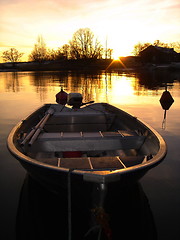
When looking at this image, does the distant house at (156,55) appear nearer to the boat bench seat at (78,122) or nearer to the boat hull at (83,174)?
the boat bench seat at (78,122)

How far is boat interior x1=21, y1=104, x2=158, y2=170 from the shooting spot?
439 centimetres

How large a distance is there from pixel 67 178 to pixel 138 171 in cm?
111

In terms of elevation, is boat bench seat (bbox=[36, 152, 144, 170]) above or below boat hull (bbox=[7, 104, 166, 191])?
below

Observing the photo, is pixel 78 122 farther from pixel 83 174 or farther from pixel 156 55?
pixel 156 55

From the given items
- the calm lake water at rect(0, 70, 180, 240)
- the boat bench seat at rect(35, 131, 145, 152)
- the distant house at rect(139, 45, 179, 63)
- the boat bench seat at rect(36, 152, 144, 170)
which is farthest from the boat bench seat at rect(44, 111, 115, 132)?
the distant house at rect(139, 45, 179, 63)

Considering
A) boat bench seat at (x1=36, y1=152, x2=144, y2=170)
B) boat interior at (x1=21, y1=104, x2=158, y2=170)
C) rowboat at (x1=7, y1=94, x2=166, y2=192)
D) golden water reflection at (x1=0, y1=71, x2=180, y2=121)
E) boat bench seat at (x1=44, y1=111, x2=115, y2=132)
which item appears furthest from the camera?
golden water reflection at (x1=0, y1=71, x2=180, y2=121)

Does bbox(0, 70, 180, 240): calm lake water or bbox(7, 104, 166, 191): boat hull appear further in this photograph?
bbox(0, 70, 180, 240): calm lake water

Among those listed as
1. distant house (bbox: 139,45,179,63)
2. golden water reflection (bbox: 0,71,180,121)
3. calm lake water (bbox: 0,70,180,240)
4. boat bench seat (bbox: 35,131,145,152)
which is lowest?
calm lake water (bbox: 0,70,180,240)

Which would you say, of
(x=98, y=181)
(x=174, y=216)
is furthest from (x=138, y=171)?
(x=174, y=216)

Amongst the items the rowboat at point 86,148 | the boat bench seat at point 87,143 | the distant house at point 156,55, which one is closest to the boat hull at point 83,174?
the rowboat at point 86,148

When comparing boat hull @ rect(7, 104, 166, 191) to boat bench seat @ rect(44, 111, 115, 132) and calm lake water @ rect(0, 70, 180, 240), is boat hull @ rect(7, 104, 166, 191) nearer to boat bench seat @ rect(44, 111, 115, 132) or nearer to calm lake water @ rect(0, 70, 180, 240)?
calm lake water @ rect(0, 70, 180, 240)

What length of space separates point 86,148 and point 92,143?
20 cm

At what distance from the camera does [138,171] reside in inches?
139

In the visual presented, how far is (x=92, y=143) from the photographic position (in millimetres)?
5410
